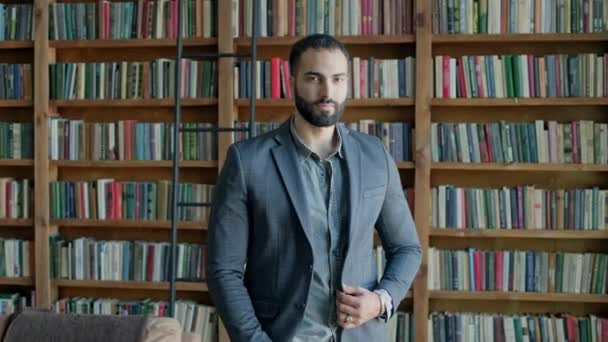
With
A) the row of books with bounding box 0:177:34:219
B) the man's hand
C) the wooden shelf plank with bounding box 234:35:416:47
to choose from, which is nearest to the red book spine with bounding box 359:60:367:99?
the wooden shelf plank with bounding box 234:35:416:47

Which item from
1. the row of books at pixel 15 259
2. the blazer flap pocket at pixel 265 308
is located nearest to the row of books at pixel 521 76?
the blazer flap pocket at pixel 265 308

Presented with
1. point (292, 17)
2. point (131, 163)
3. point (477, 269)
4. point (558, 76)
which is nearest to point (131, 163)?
point (131, 163)

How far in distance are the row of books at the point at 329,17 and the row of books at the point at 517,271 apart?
1.17 m

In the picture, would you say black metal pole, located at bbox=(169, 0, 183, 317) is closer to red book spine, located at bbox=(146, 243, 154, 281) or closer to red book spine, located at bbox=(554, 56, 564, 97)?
red book spine, located at bbox=(146, 243, 154, 281)

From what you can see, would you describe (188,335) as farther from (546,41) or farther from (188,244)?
(546,41)

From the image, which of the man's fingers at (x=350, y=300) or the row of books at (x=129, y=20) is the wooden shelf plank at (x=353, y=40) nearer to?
the row of books at (x=129, y=20)

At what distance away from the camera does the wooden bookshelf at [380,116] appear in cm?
359

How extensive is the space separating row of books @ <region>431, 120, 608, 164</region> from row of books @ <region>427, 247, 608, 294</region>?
0.47 metres

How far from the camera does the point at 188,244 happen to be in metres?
3.91

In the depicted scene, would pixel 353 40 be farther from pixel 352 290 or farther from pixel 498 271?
pixel 352 290

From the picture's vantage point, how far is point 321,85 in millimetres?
1523

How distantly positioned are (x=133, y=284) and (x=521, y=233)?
2.03m

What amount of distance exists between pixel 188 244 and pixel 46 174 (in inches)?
34.0

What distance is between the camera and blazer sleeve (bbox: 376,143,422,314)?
5.40ft
